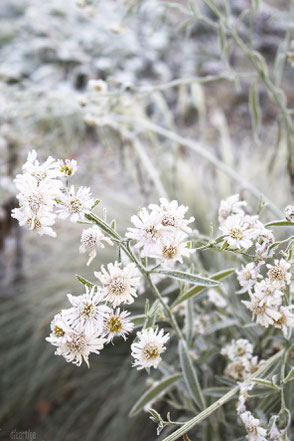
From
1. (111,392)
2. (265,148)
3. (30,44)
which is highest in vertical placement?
(30,44)

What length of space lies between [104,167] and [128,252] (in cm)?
177

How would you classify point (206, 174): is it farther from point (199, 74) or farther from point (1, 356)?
point (199, 74)

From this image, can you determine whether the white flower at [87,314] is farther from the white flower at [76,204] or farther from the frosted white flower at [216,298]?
the frosted white flower at [216,298]

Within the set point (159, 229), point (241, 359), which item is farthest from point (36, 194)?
point (241, 359)

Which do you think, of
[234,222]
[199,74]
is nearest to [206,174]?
[234,222]

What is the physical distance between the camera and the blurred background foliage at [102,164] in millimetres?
867

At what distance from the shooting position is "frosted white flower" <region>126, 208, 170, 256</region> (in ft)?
1.17

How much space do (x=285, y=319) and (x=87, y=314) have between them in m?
0.20

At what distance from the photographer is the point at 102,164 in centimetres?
203

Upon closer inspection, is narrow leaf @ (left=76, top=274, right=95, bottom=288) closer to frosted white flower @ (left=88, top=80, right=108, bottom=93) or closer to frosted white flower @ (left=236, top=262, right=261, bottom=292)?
frosted white flower @ (left=236, top=262, right=261, bottom=292)

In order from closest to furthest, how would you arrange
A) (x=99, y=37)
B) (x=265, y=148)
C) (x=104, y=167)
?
1. (x=265, y=148)
2. (x=104, y=167)
3. (x=99, y=37)

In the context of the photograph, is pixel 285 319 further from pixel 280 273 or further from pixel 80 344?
pixel 80 344

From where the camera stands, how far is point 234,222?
0.39 m

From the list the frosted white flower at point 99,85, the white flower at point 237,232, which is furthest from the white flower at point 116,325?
the frosted white flower at point 99,85
